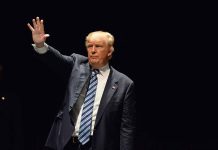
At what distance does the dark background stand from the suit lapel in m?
1.74

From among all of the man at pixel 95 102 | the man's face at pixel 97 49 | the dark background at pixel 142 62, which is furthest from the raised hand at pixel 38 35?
the dark background at pixel 142 62

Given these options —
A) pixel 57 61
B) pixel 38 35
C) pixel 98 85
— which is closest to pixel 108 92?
pixel 98 85

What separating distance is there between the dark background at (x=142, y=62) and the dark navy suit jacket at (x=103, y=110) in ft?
5.51

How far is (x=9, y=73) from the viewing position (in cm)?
505

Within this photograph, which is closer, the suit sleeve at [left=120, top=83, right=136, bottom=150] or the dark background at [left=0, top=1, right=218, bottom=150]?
the suit sleeve at [left=120, top=83, right=136, bottom=150]

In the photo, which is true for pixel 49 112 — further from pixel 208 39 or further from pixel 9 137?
pixel 208 39

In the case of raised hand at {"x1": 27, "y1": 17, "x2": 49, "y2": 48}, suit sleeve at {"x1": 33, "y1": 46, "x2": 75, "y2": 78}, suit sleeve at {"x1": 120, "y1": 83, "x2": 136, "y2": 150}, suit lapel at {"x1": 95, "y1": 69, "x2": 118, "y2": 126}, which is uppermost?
raised hand at {"x1": 27, "y1": 17, "x2": 49, "y2": 48}

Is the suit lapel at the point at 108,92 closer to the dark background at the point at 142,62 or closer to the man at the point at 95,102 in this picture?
the man at the point at 95,102

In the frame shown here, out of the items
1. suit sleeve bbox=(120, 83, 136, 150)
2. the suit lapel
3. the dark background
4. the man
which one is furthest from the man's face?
the dark background

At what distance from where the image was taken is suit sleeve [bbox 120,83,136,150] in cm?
350

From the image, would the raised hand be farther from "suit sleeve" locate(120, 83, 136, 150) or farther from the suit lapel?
"suit sleeve" locate(120, 83, 136, 150)

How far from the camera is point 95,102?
3451 millimetres

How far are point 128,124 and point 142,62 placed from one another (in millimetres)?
2147

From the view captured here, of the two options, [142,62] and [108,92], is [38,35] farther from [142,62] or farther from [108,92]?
[142,62]
